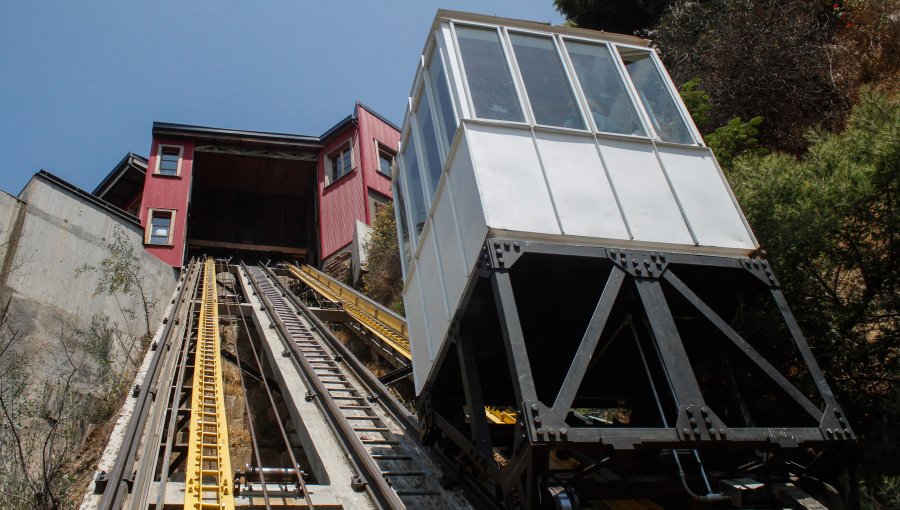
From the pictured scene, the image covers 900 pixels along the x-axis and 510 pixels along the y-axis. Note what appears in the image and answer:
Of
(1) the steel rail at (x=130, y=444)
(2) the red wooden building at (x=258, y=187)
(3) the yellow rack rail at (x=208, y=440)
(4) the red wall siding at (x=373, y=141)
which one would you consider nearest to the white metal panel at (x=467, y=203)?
(3) the yellow rack rail at (x=208, y=440)

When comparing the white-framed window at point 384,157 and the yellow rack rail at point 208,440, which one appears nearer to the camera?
the yellow rack rail at point 208,440

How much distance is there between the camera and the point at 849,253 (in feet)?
20.5

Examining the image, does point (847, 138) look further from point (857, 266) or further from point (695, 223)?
point (695, 223)

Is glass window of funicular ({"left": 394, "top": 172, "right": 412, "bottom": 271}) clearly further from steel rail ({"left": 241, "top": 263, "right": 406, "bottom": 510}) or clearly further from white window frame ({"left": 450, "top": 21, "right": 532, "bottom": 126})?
white window frame ({"left": 450, "top": 21, "right": 532, "bottom": 126})

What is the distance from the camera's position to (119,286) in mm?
15039

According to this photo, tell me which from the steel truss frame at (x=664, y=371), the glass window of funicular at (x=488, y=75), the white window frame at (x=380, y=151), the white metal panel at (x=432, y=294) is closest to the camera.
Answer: the steel truss frame at (x=664, y=371)

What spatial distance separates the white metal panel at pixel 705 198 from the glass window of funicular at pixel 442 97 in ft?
6.02

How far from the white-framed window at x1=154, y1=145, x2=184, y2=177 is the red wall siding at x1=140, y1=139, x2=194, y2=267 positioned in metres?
0.11

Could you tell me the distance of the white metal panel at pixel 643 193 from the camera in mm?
5230

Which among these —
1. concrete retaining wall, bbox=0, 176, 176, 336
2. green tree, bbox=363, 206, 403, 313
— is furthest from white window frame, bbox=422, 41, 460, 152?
green tree, bbox=363, 206, 403, 313

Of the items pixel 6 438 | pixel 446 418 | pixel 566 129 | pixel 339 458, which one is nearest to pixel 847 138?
A: pixel 566 129

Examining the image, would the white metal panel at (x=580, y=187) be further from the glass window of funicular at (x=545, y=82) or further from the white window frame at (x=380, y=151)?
the white window frame at (x=380, y=151)

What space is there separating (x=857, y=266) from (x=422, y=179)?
13.8 ft

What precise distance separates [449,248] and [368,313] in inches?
360
